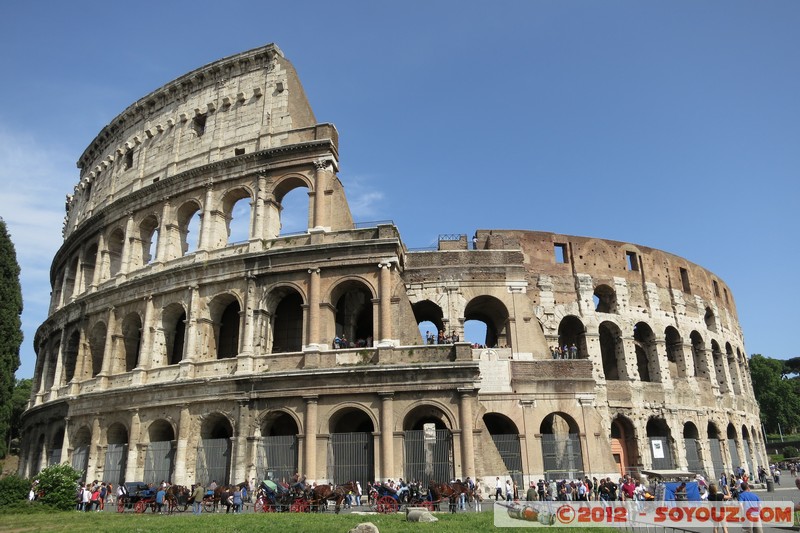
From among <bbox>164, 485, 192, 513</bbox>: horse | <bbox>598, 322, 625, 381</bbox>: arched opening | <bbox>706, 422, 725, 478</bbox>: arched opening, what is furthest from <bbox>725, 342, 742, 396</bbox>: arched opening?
<bbox>164, 485, 192, 513</bbox>: horse

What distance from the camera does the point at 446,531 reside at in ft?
35.3

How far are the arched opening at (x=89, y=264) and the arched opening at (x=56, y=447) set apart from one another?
6.78 meters

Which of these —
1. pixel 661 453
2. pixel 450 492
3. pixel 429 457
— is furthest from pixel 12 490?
pixel 661 453

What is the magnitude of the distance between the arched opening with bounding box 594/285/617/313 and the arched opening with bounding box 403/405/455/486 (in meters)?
13.2

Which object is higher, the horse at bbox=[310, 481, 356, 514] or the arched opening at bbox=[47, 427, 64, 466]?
the arched opening at bbox=[47, 427, 64, 466]

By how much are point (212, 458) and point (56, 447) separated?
10785 mm

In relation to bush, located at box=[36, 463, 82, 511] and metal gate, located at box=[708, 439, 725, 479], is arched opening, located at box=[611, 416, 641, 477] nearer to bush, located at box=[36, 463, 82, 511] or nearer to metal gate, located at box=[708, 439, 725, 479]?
metal gate, located at box=[708, 439, 725, 479]

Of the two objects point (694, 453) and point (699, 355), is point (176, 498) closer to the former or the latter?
point (694, 453)

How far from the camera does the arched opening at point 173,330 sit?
2283cm

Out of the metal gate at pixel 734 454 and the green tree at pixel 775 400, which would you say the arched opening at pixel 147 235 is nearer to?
the metal gate at pixel 734 454

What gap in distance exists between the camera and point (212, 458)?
19.7 metres

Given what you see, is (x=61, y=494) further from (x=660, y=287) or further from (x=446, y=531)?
(x=660, y=287)

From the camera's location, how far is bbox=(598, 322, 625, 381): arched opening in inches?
1083

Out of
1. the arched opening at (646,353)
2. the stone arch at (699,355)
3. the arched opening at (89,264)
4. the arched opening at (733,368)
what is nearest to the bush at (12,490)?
the arched opening at (89,264)
